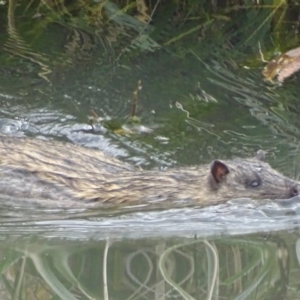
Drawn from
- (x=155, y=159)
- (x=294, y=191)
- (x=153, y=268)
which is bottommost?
(x=153, y=268)

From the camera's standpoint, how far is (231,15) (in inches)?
467

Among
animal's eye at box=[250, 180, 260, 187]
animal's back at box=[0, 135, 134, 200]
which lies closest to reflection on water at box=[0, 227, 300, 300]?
animal's eye at box=[250, 180, 260, 187]

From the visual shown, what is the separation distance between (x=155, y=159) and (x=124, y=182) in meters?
1.04

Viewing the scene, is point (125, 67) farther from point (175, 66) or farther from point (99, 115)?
point (99, 115)

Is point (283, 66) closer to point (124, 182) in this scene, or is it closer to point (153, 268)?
point (124, 182)

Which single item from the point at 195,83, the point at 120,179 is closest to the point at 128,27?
the point at 195,83

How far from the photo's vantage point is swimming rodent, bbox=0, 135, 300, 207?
7223 millimetres

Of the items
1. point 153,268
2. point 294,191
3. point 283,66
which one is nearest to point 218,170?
point 294,191

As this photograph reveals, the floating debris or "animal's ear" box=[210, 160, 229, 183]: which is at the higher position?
the floating debris

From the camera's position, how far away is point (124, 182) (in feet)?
24.1

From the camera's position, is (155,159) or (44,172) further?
(155,159)

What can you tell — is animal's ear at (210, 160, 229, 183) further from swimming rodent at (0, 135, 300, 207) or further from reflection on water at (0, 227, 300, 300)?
reflection on water at (0, 227, 300, 300)

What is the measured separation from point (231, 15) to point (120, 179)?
16.5ft

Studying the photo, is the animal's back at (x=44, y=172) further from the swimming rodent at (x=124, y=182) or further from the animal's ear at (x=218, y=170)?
the animal's ear at (x=218, y=170)
